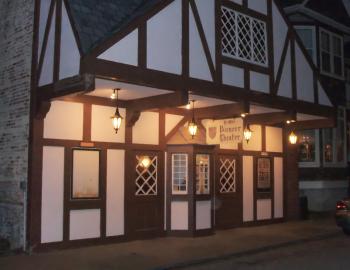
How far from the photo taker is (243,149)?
16.4 m

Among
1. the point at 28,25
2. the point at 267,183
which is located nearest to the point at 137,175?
the point at 28,25

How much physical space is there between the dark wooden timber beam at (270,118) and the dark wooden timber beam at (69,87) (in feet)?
23.4

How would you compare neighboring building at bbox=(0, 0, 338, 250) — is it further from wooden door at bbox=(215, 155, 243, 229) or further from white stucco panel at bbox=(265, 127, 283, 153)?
white stucco panel at bbox=(265, 127, 283, 153)

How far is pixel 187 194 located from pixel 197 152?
118cm

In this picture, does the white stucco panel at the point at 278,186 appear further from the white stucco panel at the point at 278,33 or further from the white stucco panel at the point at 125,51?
the white stucco panel at the point at 125,51

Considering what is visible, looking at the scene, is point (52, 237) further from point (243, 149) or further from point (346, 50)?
point (346, 50)

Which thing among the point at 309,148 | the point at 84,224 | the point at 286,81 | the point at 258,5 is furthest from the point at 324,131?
the point at 84,224

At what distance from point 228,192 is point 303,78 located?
4.11m

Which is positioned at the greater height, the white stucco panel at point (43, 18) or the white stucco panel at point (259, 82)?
the white stucco panel at point (43, 18)

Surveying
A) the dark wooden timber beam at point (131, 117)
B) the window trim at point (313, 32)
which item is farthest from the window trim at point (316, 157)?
the dark wooden timber beam at point (131, 117)

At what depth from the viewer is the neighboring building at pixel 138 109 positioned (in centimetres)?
1082

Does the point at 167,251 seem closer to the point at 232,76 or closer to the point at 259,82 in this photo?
the point at 232,76

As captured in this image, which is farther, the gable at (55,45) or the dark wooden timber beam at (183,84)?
the gable at (55,45)

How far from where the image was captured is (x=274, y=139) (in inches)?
Answer: 696
